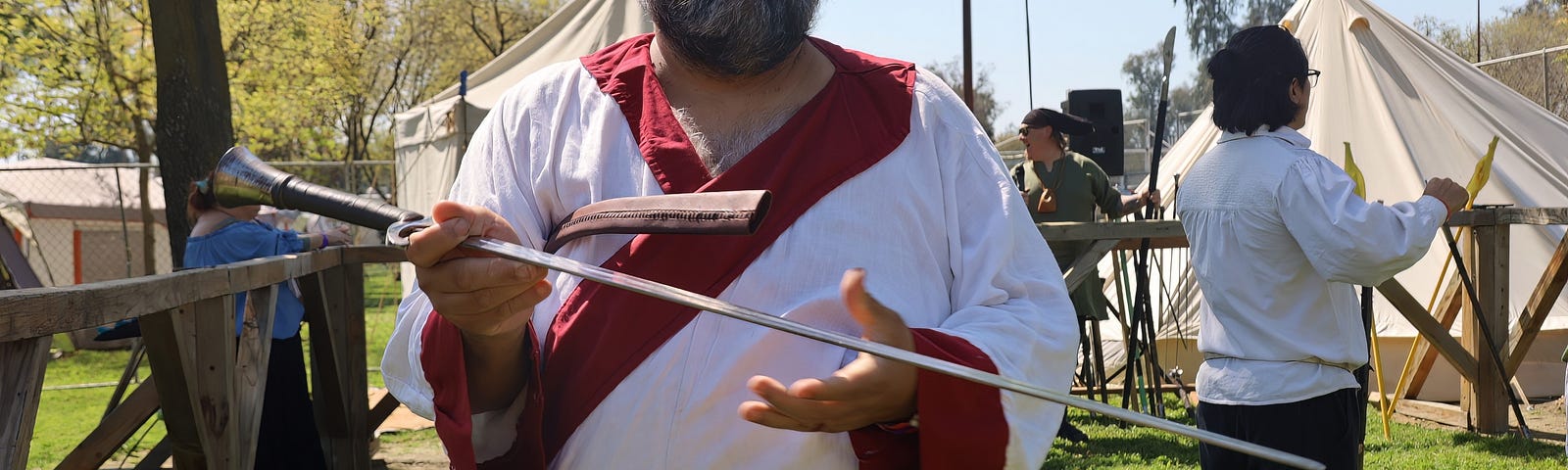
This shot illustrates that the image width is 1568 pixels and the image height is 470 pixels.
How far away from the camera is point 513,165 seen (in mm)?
1533

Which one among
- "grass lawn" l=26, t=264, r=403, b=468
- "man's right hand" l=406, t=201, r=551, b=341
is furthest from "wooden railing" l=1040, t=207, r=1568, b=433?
"man's right hand" l=406, t=201, r=551, b=341

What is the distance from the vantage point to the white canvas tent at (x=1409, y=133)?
7633 mm

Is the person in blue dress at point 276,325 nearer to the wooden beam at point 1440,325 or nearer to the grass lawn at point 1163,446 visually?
the grass lawn at point 1163,446

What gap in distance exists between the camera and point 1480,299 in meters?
5.97

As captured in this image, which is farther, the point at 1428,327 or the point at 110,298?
the point at 1428,327

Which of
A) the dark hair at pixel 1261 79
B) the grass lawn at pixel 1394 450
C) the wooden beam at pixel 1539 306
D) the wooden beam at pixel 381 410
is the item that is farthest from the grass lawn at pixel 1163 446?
the dark hair at pixel 1261 79

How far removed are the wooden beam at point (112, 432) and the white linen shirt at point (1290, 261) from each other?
10.4 ft

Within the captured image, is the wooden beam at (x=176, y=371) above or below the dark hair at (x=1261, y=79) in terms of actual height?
below

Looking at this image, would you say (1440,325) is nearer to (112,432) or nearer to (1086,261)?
(1086,261)

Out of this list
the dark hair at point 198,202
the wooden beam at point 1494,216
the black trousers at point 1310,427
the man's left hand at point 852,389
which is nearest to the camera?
the man's left hand at point 852,389

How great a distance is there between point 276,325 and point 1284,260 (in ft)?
14.2

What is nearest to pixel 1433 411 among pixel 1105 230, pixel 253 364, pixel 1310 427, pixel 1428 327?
pixel 1428 327

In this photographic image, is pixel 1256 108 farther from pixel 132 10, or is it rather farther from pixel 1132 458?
pixel 132 10

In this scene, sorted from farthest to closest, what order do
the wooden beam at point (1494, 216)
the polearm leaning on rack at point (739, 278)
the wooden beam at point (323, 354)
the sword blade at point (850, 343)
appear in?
the wooden beam at point (1494, 216) → the wooden beam at point (323, 354) → the polearm leaning on rack at point (739, 278) → the sword blade at point (850, 343)
